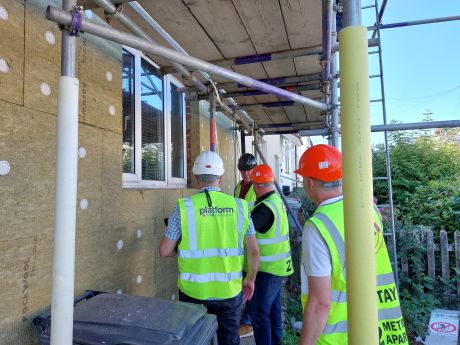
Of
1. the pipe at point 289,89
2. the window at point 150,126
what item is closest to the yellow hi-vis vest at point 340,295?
the window at point 150,126

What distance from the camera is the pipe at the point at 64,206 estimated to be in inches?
48.4

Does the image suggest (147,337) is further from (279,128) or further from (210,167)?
(279,128)

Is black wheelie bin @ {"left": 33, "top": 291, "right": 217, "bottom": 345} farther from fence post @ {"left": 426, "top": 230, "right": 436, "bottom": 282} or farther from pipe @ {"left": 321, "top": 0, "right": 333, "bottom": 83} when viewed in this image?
fence post @ {"left": 426, "top": 230, "right": 436, "bottom": 282}

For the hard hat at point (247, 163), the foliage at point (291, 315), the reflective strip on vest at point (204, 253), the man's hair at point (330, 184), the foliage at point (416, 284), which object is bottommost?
the foliage at point (291, 315)

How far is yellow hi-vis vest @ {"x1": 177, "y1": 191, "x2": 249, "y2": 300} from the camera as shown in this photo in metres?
2.44

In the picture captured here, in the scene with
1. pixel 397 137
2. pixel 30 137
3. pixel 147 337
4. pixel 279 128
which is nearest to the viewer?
pixel 147 337

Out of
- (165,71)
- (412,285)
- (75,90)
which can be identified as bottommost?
(412,285)

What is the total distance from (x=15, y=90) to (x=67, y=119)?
793 millimetres

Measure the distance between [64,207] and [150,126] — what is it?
8.31 feet

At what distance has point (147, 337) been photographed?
1.50 meters

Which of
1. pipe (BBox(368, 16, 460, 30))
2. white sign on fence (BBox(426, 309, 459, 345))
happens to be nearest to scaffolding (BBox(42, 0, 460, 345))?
→ pipe (BBox(368, 16, 460, 30))

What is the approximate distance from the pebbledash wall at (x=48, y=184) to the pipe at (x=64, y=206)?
0.65 m

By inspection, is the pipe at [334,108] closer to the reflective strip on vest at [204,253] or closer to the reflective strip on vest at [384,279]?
the reflective strip on vest at [204,253]

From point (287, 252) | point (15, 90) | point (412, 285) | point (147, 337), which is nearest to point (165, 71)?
point (15, 90)
